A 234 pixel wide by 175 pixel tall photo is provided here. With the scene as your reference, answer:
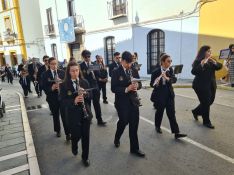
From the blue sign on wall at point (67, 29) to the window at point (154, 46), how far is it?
775 cm

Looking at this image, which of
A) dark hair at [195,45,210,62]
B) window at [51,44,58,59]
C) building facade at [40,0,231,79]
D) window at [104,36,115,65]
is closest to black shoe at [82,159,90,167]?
dark hair at [195,45,210,62]

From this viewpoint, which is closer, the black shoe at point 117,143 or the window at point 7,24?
the black shoe at point 117,143

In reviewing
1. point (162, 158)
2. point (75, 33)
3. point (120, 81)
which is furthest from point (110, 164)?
point (75, 33)

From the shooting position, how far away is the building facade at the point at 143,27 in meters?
12.4

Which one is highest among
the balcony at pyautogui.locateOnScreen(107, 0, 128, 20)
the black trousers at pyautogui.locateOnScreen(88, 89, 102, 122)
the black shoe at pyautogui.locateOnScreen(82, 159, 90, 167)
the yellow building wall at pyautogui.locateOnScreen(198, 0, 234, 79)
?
the balcony at pyautogui.locateOnScreen(107, 0, 128, 20)

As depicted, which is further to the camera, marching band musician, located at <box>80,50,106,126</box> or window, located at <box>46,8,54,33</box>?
window, located at <box>46,8,54,33</box>

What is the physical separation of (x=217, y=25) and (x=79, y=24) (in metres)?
12.8

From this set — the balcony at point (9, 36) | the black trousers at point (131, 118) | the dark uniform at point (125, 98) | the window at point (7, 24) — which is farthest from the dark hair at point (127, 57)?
the window at point (7, 24)

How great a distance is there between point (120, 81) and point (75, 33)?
18.6 m

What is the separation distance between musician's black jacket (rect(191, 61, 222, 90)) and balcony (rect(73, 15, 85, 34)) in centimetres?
1660

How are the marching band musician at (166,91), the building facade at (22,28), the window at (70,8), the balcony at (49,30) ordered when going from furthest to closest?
the building facade at (22,28) → the balcony at (49,30) → the window at (70,8) → the marching band musician at (166,91)

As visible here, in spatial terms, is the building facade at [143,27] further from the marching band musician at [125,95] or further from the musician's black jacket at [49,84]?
the marching band musician at [125,95]

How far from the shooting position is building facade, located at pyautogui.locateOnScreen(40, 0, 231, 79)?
12.4m

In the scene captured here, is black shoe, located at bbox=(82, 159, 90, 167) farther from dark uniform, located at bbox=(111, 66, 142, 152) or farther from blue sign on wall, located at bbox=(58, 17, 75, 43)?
blue sign on wall, located at bbox=(58, 17, 75, 43)
